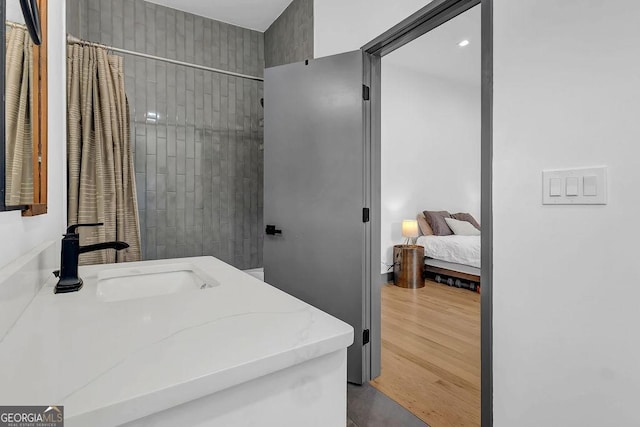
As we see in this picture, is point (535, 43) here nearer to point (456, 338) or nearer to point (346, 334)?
point (346, 334)

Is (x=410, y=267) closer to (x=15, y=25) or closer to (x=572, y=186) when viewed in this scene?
(x=572, y=186)

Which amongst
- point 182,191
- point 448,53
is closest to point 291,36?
point 182,191

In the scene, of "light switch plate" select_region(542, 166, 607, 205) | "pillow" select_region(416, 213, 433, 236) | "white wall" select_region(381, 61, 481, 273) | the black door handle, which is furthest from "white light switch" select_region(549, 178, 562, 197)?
"pillow" select_region(416, 213, 433, 236)

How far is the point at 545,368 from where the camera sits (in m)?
1.03

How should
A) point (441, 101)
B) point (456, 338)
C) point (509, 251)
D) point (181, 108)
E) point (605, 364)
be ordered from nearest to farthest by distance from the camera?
point (605, 364) < point (509, 251) < point (456, 338) < point (181, 108) < point (441, 101)

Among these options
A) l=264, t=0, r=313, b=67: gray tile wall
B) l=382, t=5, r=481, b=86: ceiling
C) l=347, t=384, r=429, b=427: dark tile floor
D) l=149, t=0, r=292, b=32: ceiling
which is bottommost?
l=347, t=384, r=429, b=427: dark tile floor

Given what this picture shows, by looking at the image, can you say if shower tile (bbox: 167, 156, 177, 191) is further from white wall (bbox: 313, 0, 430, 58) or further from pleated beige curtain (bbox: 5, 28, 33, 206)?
pleated beige curtain (bbox: 5, 28, 33, 206)

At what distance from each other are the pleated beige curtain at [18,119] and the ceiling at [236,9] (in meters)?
2.47

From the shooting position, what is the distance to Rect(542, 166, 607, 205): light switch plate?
0.89 meters

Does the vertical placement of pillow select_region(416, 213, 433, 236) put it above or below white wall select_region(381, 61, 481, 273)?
below

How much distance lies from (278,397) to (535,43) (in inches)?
50.7

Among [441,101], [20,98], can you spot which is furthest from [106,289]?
[441,101]

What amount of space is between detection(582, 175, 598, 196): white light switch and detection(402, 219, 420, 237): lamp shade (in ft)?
10.9

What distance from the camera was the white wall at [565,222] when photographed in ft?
2.80
